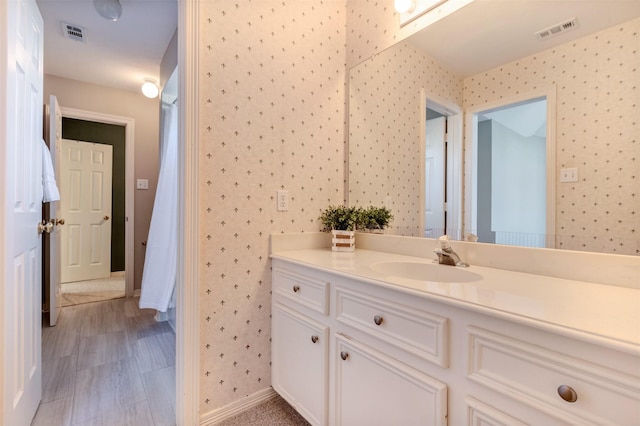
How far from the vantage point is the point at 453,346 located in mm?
796

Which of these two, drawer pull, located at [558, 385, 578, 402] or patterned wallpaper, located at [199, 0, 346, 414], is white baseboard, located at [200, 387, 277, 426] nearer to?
patterned wallpaper, located at [199, 0, 346, 414]

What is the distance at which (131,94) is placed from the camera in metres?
3.56

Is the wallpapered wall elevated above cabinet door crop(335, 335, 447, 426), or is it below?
above

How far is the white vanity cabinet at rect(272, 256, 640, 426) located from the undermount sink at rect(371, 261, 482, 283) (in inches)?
9.2

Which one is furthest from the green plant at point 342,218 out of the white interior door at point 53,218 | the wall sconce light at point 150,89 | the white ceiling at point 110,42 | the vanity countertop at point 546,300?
the wall sconce light at point 150,89

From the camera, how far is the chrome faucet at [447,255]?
122 cm

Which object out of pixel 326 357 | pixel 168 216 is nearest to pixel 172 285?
pixel 168 216

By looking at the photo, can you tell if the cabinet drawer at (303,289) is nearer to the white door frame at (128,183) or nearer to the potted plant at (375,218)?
the potted plant at (375,218)

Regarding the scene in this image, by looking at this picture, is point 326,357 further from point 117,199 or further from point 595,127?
point 117,199

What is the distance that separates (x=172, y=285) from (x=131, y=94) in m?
2.53

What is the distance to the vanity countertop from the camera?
59 centimetres

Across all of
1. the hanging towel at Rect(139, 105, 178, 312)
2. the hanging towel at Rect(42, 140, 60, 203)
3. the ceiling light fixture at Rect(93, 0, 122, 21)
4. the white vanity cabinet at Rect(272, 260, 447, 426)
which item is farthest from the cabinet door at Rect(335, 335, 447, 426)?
the ceiling light fixture at Rect(93, 0, 122, 21)

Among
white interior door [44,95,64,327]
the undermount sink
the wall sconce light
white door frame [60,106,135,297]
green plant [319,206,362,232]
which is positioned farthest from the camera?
white door frame [60,106,135,297]

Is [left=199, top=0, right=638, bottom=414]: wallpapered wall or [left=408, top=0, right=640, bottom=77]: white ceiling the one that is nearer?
[left=408, top=0, right=640, bottom=77]: white ceiling
